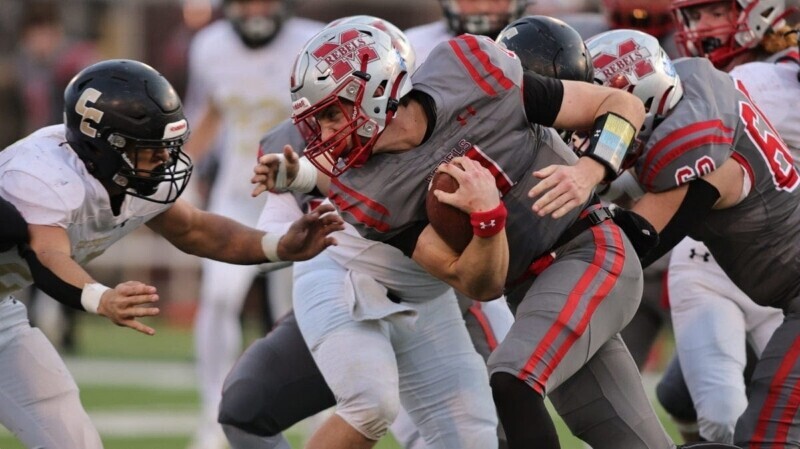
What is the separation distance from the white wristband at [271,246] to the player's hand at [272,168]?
0.79ft

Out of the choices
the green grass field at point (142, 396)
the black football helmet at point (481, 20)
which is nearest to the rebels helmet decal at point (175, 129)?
the black football helmet at point (481, 20)

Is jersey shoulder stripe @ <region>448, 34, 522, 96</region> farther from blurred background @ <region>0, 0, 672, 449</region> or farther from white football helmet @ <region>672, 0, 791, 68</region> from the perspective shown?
blurred background @ <region>0, 0, 672, 449</region>

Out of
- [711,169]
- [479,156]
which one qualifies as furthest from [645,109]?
[479,156]

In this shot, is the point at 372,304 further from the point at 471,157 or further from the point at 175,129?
the point at 175,129

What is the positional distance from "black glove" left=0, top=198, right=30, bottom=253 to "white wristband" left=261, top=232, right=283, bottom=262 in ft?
2.56

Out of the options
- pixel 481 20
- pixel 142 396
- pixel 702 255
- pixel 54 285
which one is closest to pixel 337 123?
pixel 54 285

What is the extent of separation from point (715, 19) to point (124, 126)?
2111 mm

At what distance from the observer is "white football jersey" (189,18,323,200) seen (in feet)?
24.4

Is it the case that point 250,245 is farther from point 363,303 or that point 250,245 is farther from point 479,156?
point 479,156

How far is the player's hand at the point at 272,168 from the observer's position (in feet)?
14.1

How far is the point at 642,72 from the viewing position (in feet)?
14.3

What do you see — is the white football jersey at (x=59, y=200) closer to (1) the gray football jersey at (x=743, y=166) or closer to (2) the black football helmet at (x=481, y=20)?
(1) the gray football jersey at (x=743, y=166)

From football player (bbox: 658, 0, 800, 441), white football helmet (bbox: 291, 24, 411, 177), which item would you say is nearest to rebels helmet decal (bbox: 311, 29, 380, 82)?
white football helmet (bbox: 291, 24, 411, 177)

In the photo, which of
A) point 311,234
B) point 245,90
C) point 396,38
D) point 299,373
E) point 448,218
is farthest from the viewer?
point 245,90
